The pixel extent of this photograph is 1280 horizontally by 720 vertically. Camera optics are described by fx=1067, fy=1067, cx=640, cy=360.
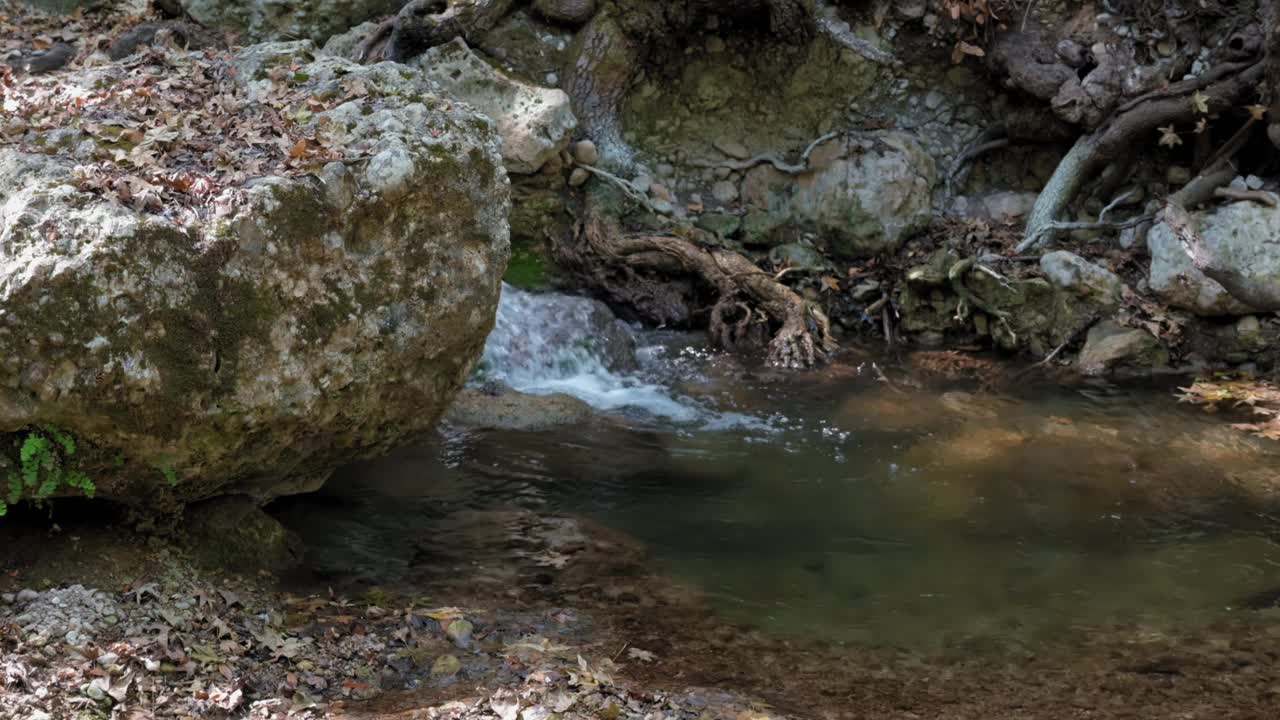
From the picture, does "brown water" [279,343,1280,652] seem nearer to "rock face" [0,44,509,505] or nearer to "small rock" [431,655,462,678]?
"small rock" [431,655,462,678]

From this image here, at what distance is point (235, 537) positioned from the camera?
454cm

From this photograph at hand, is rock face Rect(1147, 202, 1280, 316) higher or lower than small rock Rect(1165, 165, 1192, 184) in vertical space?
lower

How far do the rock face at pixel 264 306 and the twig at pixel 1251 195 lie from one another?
6801mm

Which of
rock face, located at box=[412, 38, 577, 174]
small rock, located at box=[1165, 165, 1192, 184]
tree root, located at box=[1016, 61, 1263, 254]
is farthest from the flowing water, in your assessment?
small rock, located at box=[1165, 165, 1192, 184]

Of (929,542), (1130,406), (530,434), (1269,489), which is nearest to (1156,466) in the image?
(1269,489)

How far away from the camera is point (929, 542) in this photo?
5.50 meters

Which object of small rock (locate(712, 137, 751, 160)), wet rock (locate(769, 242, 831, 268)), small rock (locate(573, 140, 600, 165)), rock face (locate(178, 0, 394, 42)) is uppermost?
rock face (locate(178, 0, 394, 42))

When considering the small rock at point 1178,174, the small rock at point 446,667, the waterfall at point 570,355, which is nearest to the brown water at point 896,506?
the waterfall at point 570,355

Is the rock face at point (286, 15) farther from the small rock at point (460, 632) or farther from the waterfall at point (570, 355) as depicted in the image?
the small rock at point (460, 632)

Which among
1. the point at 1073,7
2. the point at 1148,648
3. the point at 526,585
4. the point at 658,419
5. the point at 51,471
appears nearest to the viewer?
the point at 51,471

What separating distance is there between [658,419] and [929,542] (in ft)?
8.09

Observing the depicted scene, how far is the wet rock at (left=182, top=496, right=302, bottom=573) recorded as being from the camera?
4.43 metres

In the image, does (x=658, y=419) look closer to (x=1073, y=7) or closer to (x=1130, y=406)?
(x=1130, y=406)

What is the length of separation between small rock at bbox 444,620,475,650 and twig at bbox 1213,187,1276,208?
294 inches
